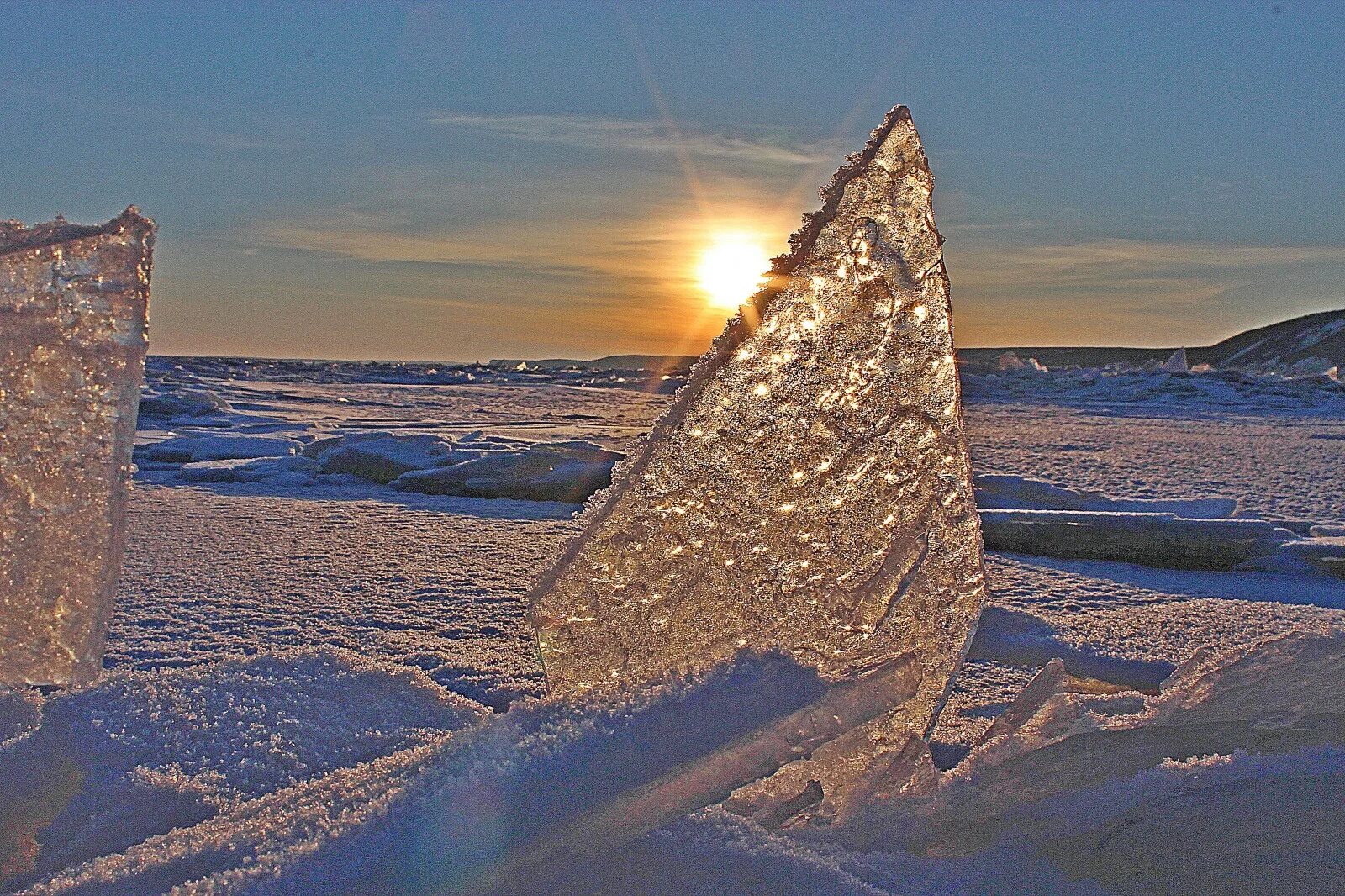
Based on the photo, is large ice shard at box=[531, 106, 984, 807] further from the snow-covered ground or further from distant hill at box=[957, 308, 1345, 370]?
distant hill at box=[957, 308, 1345, 370]

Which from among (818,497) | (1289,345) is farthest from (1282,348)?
(818,497)

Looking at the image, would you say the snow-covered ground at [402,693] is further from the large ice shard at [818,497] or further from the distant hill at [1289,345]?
the distant hill at [1289,345]

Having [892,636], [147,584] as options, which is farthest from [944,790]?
[147,584]

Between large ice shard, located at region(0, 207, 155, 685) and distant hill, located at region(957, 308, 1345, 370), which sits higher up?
distant hill, located at region(957, 308, 1345, 370)

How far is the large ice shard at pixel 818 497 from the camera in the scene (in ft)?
4.31

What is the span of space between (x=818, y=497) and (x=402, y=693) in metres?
0.88

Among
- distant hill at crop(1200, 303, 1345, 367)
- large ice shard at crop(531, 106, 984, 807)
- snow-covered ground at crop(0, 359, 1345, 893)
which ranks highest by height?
distant hill at crop(1200, 303, 1345, 367)

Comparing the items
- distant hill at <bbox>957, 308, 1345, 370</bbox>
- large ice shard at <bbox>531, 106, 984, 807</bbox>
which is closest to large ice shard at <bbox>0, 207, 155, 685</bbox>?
large ice shard at <bbox>531, 106, 984, 807</bbox>

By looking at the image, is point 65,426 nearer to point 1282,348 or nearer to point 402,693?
point 402,693

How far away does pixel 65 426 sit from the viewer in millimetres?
1479

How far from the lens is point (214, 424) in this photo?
28.4 feet

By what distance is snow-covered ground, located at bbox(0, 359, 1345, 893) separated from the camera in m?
1.11

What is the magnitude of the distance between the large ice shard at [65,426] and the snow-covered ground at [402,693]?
137 millimetres

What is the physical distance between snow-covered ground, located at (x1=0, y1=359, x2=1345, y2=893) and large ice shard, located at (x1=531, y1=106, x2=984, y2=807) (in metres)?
0.17
